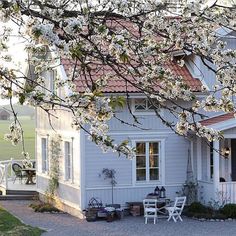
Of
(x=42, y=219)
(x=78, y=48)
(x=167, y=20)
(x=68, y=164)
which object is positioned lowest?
(x=42, y=219)

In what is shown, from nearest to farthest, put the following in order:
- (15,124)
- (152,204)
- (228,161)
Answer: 1. (15,124)
2. (152,204)
3. (228,161)

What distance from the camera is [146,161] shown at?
1873 centimetres

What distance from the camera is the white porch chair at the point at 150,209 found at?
17062 mm

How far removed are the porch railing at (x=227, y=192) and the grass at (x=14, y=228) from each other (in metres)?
5.14

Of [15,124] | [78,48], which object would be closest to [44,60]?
[15,124]

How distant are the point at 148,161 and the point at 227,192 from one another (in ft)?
8.04

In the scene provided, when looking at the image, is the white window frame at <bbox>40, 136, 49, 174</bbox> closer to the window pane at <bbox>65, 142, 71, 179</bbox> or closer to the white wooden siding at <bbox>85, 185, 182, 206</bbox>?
the window pane at <bbox>65, 142, 71, 179</bbox>

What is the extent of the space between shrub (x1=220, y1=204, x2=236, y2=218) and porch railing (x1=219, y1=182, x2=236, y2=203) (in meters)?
0.32

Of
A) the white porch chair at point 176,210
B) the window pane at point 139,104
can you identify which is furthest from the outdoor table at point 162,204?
the window pane at point 139,104

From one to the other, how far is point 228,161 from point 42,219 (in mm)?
5890

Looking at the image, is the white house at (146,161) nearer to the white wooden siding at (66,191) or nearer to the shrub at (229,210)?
the white wooden siding at (66,191)

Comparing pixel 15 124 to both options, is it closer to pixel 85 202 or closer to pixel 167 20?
pixel 167 20

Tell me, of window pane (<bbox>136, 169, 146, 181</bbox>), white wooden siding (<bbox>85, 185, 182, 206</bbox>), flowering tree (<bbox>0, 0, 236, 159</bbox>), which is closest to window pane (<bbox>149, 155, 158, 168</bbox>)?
window pane (<bbox>136, 169, 146, 181</bbox>)

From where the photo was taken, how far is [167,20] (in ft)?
23.0
